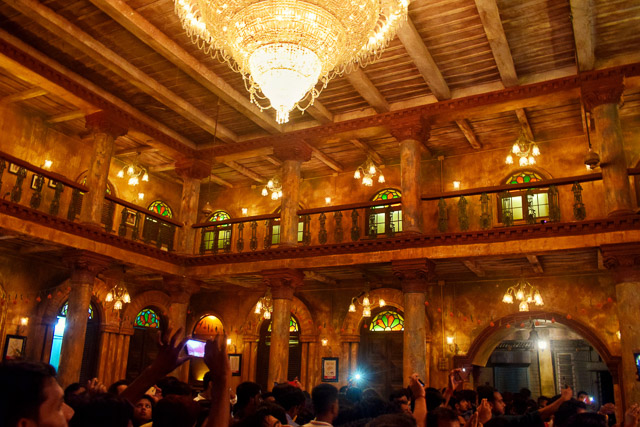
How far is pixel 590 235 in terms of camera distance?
991cm

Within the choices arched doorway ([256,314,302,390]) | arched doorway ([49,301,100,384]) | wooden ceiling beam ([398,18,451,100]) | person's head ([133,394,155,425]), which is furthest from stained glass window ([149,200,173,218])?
person's head ([133,394,155,425])

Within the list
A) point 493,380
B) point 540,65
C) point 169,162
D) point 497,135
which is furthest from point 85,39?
point 493,380

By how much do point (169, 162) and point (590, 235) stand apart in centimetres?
1126

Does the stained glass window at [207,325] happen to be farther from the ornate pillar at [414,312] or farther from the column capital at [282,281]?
the ornate pillar at [414,312]

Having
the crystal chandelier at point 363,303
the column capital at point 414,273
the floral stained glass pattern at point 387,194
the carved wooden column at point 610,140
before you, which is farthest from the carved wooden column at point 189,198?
the carved wooden column at point 610,140

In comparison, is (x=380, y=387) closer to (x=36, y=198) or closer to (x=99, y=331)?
(x=99, y=331)

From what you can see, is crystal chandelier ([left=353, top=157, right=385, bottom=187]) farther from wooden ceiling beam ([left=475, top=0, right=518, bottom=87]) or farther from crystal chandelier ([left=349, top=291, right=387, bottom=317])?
wooden ceiling beam ([left=475, top=0, right=518, bottom=87])

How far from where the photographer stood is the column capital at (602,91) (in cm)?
1016

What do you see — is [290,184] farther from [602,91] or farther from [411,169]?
[602,91]

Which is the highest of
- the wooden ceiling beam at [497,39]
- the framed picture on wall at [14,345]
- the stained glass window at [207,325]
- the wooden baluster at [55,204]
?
the wooden ceiling beam at [497,39]

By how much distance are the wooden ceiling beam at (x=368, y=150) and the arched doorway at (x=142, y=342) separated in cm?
786

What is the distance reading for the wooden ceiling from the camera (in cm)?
932

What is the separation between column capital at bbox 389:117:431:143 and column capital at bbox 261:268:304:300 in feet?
12.3

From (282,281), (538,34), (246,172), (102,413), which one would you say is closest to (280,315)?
(282,281)
